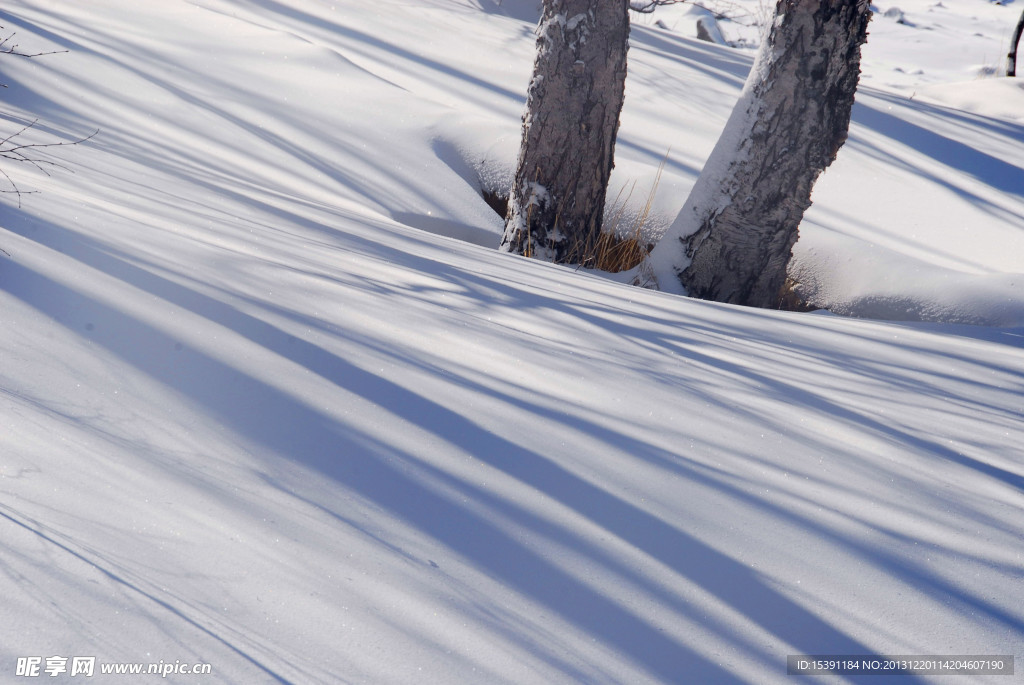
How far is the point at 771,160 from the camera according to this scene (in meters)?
3.26

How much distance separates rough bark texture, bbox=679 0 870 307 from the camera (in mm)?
3068

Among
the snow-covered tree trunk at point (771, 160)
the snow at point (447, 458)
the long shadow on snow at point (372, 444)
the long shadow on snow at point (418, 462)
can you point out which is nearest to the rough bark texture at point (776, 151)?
the snow-covered tree trunk at point (771, 160)

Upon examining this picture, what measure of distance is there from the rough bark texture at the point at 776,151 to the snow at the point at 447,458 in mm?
792

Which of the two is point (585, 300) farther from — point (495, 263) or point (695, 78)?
point (695, 78)

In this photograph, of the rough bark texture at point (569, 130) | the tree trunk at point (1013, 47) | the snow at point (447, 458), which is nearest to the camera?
the snow at point (447, 458)

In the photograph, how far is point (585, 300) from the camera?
7.62 feet

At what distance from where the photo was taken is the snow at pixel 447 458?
40.1 inches

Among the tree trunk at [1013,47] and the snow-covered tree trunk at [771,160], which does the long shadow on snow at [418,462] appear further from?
the tree trunk at [1013,47]

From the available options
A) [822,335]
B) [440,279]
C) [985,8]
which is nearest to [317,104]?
[440,279]

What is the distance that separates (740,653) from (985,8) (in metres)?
25.3

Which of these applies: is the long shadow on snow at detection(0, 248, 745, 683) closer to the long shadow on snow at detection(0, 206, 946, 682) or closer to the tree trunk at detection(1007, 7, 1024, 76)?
the long shadow on snow at detection(0, 206, 946, 682)

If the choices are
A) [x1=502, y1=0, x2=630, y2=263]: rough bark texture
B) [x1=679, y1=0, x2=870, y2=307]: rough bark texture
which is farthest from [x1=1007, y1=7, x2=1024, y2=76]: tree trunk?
[x1=502, y1=0, x2=630, y2=263]: rough bark texture

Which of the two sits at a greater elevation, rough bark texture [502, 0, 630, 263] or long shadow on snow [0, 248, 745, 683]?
rough bark texture [502, 0, 630, 263]

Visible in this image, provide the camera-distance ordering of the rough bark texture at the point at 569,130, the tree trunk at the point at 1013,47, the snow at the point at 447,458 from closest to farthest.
Result: 1. the snow at the point at 447,458
2. the rough bark texture at the point at 569,130
3. the tree trunk at the point at 1013,47
